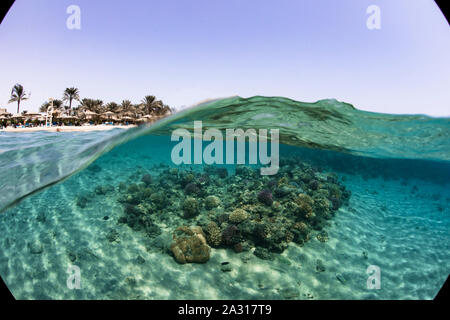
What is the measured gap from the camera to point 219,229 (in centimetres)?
878

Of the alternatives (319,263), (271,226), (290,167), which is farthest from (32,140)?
(290,167)

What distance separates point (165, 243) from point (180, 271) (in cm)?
148

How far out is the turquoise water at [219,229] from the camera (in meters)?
7.07

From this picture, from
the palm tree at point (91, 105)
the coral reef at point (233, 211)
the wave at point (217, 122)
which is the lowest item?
the coral reef at point (233, 211)

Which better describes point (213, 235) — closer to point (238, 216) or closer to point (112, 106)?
point (238, 216)

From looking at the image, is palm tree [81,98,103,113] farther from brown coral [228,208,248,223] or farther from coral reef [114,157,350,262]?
brown coral [228,208,248,223]

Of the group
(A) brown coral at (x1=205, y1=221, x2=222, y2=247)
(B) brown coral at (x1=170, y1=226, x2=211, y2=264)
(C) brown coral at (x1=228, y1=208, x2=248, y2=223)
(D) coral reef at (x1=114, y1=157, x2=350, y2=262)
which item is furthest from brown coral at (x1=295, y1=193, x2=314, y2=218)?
(B) brown coral at (x1=170, y1=226, x2=211, y2=264)

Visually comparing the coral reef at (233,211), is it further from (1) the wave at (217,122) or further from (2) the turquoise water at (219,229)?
(1) the wave at (217,122)

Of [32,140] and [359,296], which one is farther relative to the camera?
[32,140]

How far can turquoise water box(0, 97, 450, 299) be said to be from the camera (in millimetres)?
7070

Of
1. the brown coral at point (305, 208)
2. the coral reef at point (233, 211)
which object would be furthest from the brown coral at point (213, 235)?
the brown coral at point (305, 208)

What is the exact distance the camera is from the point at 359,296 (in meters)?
7.13

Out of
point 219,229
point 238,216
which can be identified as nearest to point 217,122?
point 238,216
